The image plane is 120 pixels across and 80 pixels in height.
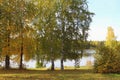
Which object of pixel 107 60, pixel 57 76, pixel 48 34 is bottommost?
pixel 57 76

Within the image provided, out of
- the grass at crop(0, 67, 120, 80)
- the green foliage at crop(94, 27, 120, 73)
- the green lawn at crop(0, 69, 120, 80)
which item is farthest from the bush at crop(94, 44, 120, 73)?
the green lawn at crop(0, 69, 120, 80)

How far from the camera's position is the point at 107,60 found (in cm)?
3127

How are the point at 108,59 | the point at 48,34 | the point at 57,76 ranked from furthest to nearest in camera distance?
the point at 48,34
the point at 108,59
the point at 57,76

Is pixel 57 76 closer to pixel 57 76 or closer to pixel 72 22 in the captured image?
pixel 57 76

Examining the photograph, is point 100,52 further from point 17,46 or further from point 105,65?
point 17,46

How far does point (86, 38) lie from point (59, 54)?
13.0 ft

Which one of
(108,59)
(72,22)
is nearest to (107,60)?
(108,59)

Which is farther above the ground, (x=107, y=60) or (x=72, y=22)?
(x=72, y=22)

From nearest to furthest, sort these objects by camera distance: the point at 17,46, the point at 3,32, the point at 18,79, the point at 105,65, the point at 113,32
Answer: the point at 18,79, the point at 3,32, the point at 105,65, the point at 17,46, the point at 113,32

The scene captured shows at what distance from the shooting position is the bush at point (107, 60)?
102 feet

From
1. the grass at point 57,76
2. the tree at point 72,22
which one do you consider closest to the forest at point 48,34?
the tree at point 72,22

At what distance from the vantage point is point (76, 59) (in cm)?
3669

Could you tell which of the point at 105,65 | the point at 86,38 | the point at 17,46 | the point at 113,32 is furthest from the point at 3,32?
the point at 113,32

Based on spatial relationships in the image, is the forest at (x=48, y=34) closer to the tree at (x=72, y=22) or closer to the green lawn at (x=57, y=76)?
the tree at (x=72, y=22)
